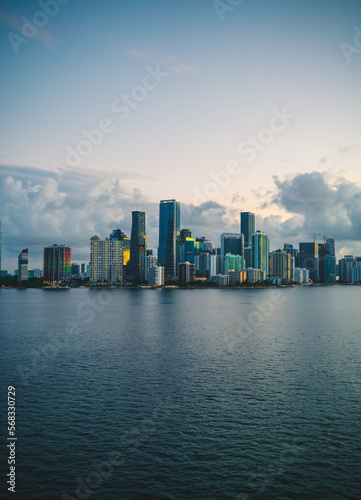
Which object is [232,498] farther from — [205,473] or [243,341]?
[243,341]

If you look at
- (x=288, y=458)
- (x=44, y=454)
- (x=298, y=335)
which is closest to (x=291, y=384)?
(x=288, y=458)

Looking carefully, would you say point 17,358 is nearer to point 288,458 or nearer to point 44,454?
point 44,454

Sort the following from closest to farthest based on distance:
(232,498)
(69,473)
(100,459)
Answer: (232,498) < (69,473) < (100,459)

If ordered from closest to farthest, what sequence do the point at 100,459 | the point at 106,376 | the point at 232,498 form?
the point at 232,498
the point at 100,459
the point at 106,376

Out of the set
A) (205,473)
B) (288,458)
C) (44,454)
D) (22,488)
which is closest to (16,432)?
(44,454)

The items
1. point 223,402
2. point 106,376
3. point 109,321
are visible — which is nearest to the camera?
point 223,402

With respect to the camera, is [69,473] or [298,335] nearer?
[69,473]
